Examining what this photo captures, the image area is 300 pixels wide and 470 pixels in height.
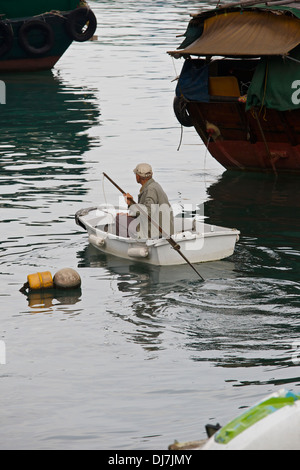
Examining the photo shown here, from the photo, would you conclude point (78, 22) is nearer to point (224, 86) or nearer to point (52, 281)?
point (224, 86)

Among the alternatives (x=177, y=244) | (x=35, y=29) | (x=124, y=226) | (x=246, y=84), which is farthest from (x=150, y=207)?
(x=35, y=29)

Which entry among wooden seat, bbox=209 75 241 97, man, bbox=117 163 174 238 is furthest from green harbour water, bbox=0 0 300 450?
wooden seat, bbox=209 75 241 97

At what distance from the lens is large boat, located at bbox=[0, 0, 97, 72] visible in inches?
1371

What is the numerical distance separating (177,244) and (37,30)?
23156 mm

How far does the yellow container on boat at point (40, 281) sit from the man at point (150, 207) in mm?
1744

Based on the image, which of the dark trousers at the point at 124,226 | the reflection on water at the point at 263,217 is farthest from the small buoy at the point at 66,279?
the reflection on water at the point at 263,217

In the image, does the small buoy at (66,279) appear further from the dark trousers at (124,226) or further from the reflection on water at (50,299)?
the dark trousers at (124,226)

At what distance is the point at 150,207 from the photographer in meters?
14.3

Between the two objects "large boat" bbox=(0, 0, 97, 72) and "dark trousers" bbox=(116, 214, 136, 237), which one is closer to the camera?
"dark trousers" bbox=(116, 214, 136, 237)

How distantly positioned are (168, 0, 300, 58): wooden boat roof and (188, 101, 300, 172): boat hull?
4.20ft

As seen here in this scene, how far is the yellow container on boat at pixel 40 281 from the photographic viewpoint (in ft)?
44.0

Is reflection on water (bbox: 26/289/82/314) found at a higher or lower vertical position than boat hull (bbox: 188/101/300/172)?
lower

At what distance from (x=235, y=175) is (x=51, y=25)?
55.2 feet

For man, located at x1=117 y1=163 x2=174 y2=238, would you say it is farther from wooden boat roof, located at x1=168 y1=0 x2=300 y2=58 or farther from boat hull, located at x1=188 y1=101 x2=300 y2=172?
boat hull, located at x1=188 y1=101 x2=300 y2=172
